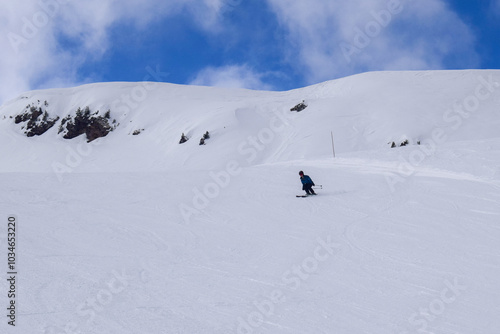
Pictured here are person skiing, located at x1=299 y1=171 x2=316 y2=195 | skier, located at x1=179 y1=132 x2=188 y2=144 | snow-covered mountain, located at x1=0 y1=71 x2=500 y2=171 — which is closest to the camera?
person skiing, located at x1=299 y1=171 x2=316 y2=195

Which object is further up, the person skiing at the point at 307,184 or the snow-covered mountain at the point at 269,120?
the snow-covered mountain at the point at 269,120

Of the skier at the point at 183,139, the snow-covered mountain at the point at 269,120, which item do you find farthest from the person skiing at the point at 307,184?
the skier at the point at 183,139

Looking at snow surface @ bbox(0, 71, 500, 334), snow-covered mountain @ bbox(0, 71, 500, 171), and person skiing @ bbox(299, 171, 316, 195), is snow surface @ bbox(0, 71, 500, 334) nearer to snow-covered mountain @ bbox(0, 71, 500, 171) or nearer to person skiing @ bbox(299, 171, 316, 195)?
person skiing @ bbox(299, 171, 316, 195)

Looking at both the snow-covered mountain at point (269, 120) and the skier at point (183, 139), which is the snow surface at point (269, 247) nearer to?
the snow-covered mountain at point (269, 120)

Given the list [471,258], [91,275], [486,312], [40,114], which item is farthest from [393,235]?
[40,114]

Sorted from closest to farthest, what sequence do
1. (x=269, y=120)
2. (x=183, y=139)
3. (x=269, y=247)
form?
(x=269, y=247), (x=183, y=139), (x=269, y=120)

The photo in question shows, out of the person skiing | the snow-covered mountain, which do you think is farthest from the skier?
the person skiing

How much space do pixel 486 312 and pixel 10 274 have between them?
6866 mm

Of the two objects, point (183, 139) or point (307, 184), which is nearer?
point (307, 184)

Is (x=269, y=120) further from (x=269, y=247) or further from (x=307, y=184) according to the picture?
(x=269, y=247)

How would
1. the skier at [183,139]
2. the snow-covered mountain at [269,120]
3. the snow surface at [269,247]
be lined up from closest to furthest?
the snow surface at [269,247] → the snow-covered mountain at [269,120] → the skier at [183,139]

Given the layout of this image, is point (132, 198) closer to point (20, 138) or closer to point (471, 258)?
point (471, 258)

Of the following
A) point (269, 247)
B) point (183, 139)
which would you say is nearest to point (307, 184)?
→ point (269, 247)

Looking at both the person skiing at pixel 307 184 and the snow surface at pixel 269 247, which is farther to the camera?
the person skiing at pixel 307 184
